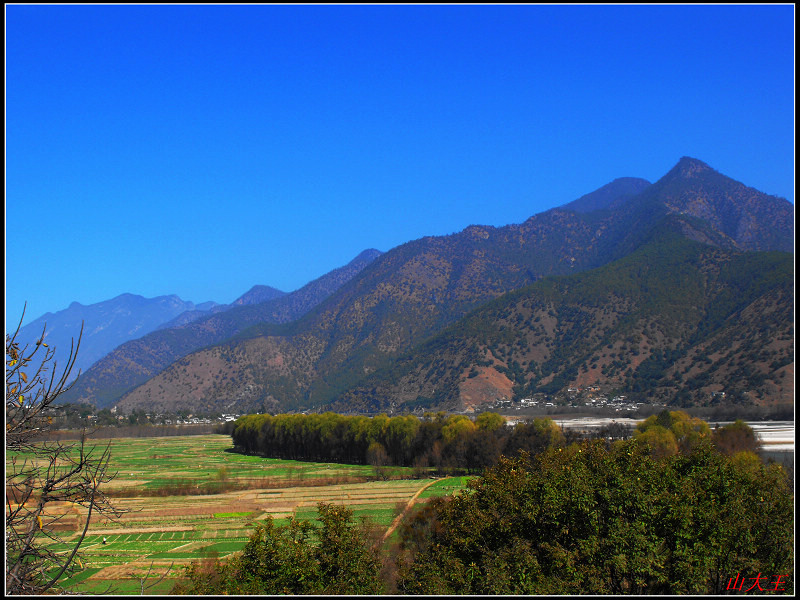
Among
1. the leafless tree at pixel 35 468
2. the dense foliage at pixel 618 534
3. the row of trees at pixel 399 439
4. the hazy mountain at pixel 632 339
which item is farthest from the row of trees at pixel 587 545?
the hazy mountain at pixel 632 339

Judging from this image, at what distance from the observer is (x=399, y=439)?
88125 mm

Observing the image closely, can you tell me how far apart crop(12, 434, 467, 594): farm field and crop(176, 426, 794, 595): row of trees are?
31.3 feet

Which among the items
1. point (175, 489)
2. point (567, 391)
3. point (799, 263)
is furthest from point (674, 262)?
point (799, 263)

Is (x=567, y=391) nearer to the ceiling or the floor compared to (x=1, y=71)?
nearer to the floor

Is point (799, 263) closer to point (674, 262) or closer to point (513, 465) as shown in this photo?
point (513, 465)

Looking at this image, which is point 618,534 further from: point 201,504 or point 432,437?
point 432,437

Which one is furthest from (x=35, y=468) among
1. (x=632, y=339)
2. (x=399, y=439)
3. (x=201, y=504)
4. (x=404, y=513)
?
(x=632, y=339)

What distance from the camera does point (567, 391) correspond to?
6078 inches

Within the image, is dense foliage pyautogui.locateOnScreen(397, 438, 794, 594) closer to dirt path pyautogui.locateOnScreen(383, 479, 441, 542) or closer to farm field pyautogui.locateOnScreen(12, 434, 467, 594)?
farm field pyautogui.locateOnScreen(12, 434, 467, 594)

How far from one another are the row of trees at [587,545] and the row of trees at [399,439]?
146 ft

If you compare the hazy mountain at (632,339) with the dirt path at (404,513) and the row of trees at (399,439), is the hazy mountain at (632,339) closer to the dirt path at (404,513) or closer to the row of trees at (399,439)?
the row of trees at (399,439)

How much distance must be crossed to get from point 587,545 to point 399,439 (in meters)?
69.6

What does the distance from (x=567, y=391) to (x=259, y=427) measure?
7478 cm

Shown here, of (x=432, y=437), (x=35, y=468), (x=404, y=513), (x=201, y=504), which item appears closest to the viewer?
(x=35, y=468)
